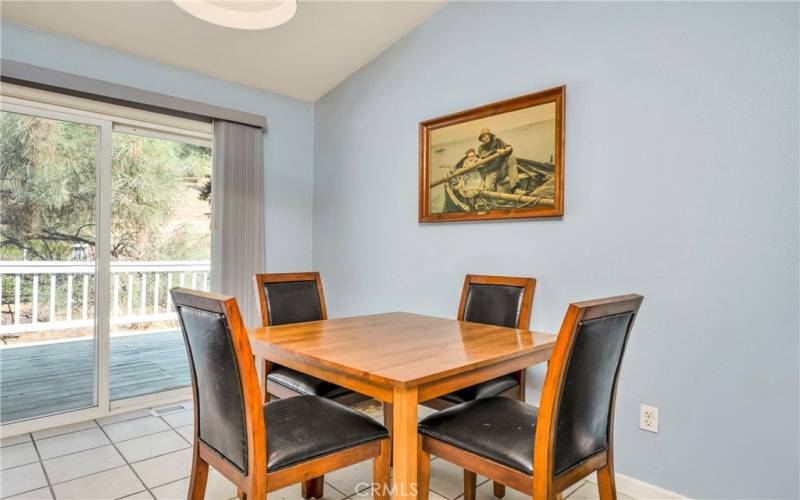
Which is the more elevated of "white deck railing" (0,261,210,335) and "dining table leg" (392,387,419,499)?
"white deck railing" (0,261,210,335)

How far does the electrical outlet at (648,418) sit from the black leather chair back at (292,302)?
1704 mm

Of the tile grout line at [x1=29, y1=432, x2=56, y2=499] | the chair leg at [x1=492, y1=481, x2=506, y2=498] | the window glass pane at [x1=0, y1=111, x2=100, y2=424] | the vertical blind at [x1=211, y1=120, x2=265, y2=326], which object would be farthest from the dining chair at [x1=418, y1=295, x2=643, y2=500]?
the window glass pane at [x1=0, y1=111, x2=100, y2=424]

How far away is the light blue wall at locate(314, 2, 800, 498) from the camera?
172cm

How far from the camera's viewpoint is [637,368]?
2.08 m

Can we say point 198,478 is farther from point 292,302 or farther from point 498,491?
point 498,491

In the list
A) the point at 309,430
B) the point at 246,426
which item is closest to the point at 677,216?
the point at 309,430

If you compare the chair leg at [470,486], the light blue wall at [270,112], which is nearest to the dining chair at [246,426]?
the chair leg at [470,486]

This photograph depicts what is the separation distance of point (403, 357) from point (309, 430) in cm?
38

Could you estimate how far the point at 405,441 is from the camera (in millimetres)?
1252

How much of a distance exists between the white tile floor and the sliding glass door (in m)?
0.31

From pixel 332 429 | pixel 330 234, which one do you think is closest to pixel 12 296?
pixel 330 234

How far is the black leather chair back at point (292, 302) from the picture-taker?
8.04 ft

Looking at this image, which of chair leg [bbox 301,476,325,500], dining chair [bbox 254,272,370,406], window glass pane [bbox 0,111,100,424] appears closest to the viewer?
chair leg [bbox 301,476,325,500]

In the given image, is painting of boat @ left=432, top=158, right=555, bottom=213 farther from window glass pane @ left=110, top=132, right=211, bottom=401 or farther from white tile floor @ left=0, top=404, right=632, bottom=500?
window glass pane @ left=110, top=132, right=211, bottom=401
